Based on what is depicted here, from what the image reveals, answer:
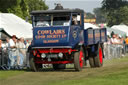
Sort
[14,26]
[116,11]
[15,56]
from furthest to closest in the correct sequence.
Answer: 1. [116,11]
2. [14,26]
3. [15,56]

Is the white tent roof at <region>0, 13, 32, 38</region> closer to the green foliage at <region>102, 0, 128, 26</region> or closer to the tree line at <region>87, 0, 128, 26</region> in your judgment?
the tree line at <region>87, 0, 128, 26</region>

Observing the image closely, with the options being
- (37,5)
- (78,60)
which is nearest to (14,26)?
(78,60)

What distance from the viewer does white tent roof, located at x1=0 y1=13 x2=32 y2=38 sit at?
31.7 meters

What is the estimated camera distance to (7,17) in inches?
1364

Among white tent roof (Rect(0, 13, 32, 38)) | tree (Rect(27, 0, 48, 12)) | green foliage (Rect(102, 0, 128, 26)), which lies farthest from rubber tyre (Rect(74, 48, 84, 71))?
green foliage (Rect(102, 0, 128, 26))

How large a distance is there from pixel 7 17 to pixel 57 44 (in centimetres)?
1566

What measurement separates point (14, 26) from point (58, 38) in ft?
44.7

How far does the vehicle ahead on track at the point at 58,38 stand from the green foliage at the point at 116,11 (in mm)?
117484

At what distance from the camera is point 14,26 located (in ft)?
108

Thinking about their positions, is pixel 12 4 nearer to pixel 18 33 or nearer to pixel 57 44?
pixel 18 33

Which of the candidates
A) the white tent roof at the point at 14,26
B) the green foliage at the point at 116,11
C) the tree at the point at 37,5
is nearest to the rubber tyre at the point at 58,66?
the white tent roof at the point at 14,26

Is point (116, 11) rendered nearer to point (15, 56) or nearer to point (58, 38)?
point (15, 56)

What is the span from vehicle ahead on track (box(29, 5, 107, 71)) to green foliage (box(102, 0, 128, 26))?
385 ft

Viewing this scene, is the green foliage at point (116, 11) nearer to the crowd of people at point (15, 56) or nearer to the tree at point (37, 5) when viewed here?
the tree at point (37, 5)
